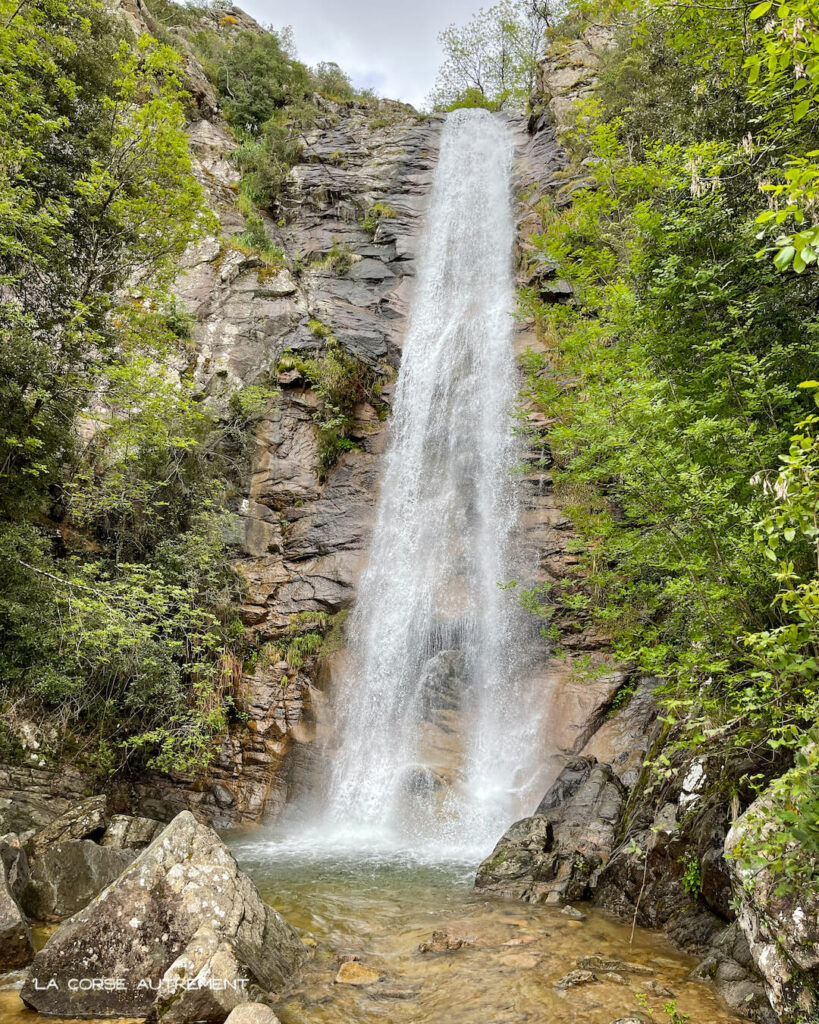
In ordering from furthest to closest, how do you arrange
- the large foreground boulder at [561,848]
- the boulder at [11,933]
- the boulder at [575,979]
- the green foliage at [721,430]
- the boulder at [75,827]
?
the large foreground boulder at [561,848] < the boulder at [75,827] < the boulder at [11,933] < the boulder at [575,979] < the green foliage at [721,430]

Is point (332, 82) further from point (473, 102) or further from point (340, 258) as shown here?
point (340, 258)

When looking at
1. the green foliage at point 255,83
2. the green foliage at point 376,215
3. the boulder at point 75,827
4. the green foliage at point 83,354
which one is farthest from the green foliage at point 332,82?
the boulder at point 75,827

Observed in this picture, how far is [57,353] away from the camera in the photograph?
29.3ft

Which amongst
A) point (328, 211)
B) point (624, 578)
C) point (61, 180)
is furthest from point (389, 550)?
point (328, 211)

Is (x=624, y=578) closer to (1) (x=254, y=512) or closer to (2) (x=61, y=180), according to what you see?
(1) (x=254, y=512)

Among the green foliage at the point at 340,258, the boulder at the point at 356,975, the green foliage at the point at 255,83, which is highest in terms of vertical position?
the green foliage at the point at 255,83

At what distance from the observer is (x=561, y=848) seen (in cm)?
754

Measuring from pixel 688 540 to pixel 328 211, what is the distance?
22685 millimetres

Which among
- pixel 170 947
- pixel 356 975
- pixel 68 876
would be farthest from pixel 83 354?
pixel 356 975

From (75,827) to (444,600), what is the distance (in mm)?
8364

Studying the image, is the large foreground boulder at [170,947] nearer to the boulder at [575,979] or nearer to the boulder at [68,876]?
the boulder at [68,876]

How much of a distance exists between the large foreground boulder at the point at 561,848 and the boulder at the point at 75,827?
4569 mm

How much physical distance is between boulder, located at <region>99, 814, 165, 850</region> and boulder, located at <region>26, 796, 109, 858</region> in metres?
0.09

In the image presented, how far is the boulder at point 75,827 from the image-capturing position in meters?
6.69
